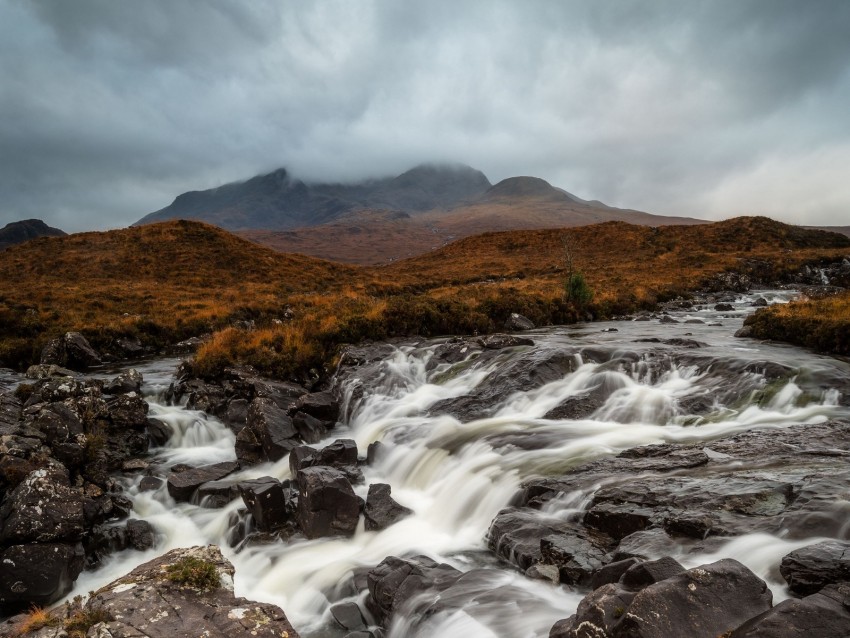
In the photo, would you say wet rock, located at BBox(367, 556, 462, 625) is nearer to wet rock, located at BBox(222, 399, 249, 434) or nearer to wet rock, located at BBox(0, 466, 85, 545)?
wet rock, located at BBox(0, 466, 85, 545)

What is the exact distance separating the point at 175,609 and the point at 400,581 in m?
2.79

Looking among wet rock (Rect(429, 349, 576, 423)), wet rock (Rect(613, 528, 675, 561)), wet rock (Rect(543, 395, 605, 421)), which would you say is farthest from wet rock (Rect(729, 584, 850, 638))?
wet rock (Rect(429, 349, 576, 423))

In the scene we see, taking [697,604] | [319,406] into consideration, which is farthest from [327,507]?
[697,604]

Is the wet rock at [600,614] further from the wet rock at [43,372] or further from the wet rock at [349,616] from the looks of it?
the wet rock at [43,372]

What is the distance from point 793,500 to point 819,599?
9.97 ft

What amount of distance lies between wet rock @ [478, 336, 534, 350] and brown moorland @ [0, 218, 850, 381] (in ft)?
14.6

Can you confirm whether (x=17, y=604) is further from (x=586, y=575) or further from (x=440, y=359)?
(x=440, y=359)

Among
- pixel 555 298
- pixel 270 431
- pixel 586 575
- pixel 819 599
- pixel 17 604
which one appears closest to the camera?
pixel 819 599

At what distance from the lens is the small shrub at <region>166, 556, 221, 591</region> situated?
564 centimetres

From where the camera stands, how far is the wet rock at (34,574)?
7.07 meters

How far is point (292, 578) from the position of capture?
26.5ft

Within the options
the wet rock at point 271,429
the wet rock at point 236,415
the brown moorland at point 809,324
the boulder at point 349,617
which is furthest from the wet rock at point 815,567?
the brown moorland at point 809,324

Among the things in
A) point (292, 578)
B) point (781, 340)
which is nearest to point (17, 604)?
point (292, 578)

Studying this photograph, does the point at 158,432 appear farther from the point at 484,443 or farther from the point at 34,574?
the point at 484,443
